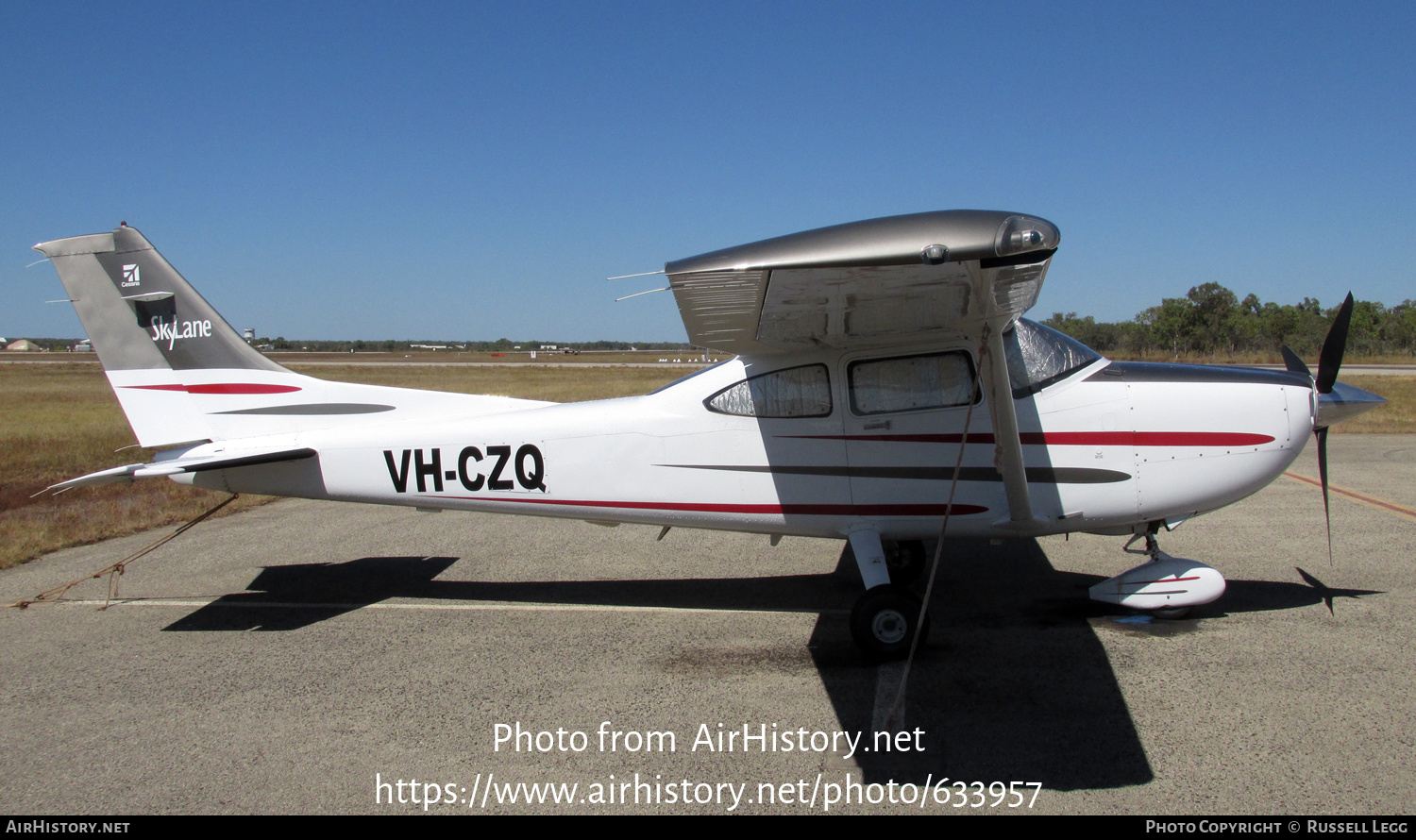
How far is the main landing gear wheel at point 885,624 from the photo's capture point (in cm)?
474

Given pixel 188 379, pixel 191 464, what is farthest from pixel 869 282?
pixel 188 379

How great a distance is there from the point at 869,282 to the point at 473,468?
131 inches

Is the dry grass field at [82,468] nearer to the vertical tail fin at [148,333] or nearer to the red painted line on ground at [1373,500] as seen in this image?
the vertical tail fin at [148,333]

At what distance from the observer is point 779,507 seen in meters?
5.28

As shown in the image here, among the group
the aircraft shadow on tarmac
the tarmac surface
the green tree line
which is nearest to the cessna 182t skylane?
the aircraft shadow on tarmac

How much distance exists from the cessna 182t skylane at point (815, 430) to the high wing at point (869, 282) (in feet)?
0.11

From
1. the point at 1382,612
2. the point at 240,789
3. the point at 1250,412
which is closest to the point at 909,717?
the point at 1250,412

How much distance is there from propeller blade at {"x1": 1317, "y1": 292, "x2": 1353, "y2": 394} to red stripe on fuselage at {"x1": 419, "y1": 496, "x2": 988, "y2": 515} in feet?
7.84

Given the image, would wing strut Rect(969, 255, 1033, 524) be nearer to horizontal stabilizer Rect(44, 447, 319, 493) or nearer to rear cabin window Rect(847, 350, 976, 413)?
rear cabin window Rect(847, 350, 976, 413)

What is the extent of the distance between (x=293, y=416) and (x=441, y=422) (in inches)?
50.7

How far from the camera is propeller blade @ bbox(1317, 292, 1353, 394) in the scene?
4969 millimetres

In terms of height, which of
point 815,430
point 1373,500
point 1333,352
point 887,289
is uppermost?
point 887,289

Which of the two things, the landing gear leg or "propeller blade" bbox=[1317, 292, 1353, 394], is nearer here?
the landing gear leg

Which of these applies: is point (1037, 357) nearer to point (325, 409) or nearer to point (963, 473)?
point (963, 473)
